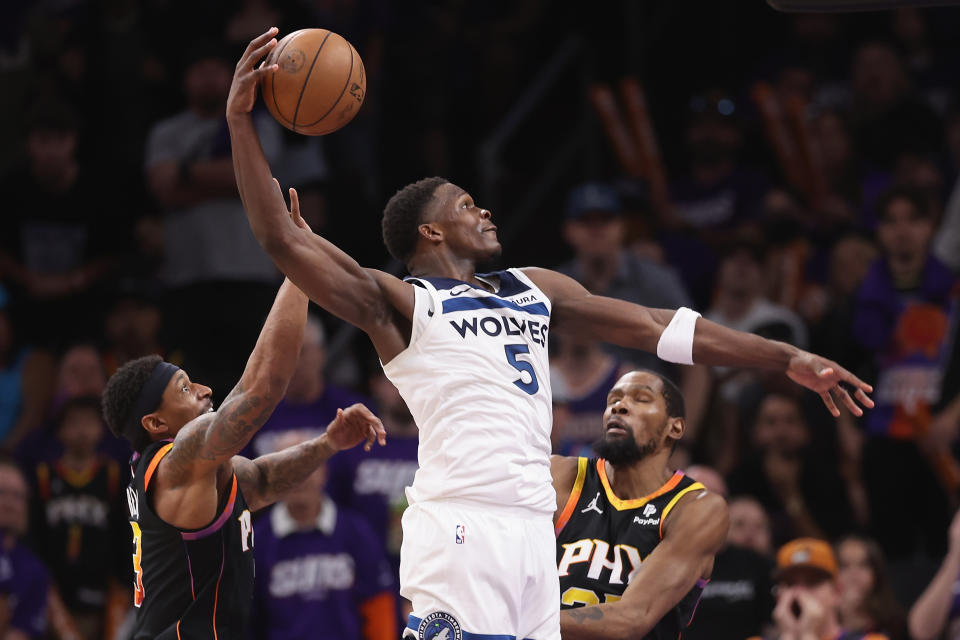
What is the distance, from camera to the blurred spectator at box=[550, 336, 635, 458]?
31.0ft

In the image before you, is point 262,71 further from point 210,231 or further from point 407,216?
point 210,231

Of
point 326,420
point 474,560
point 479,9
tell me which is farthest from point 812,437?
point 479,9

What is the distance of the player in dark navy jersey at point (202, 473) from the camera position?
220 inches

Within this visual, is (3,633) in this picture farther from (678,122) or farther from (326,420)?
(678,122)

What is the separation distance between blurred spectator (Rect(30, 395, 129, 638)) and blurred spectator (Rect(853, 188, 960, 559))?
530 cm

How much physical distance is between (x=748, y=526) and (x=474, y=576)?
4.26 meters

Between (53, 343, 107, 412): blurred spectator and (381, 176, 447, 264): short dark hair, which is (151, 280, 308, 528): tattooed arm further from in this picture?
(53, 343, 107, 412): blurred spectator

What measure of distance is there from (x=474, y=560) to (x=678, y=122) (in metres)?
8.87

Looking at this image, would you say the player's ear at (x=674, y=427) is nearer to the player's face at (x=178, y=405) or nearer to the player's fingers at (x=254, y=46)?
the player's face at (x=178, y=405)

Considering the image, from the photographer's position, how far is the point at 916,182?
10953 mm

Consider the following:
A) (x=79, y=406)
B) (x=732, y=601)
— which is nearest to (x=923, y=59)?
(x=732, y=601)

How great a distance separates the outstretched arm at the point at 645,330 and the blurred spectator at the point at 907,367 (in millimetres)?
4108

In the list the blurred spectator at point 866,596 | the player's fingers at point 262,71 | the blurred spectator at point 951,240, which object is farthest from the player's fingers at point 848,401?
the blurred spectator at point 951,240

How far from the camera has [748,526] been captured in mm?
8992
